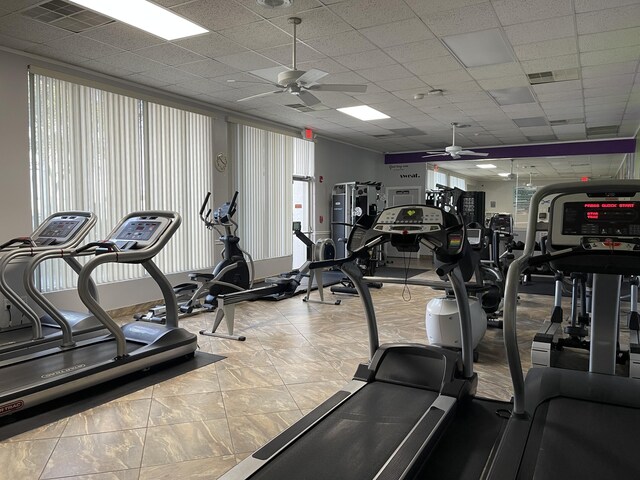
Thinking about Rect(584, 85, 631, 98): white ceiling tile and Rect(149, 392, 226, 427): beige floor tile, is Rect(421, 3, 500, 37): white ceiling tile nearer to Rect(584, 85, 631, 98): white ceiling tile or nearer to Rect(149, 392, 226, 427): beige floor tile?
Rect(584, 85, 631, 98): white ceiling tile

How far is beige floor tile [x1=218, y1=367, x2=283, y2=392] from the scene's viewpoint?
3.61 metres

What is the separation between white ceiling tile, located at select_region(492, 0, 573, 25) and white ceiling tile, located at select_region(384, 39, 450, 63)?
75 centimetres

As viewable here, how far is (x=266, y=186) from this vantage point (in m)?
8.62

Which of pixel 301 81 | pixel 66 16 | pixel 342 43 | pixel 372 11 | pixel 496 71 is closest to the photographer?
pixel 372 11

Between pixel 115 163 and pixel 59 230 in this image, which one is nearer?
pixel 59 230

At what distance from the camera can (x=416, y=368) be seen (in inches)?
118

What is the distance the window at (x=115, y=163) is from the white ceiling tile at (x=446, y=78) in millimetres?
3399

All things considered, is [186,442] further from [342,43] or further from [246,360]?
[342,43]

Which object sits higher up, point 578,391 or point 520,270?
point 520,270

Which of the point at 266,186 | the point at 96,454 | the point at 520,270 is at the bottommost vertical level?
the point at 96,454

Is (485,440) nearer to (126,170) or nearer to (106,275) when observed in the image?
(106,275)

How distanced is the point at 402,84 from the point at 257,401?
4.47 m

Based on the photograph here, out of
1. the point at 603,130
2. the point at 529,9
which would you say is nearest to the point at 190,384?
the point at 529,9

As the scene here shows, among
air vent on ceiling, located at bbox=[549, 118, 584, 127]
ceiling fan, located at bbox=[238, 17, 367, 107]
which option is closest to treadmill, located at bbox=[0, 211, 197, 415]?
ceiling fan, located at bbox=[238, 17, 367, 107]
